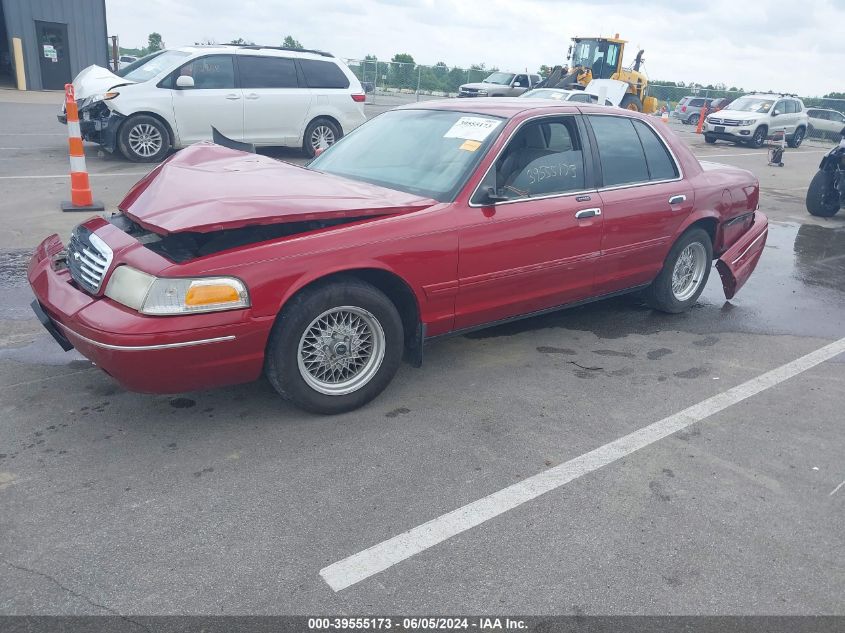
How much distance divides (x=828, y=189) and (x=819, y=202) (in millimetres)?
218

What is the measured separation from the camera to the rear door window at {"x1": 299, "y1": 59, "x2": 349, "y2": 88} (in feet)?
39.8

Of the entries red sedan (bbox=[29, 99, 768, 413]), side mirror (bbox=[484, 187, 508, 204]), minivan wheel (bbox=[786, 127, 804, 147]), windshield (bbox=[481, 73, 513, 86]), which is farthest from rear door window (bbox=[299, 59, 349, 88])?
minivan wheel (bbox=[786, 127, 804, 147])

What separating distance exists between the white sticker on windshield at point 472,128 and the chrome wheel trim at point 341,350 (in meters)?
1.39

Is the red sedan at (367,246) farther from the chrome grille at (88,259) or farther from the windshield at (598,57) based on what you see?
the windshield at (598,57)

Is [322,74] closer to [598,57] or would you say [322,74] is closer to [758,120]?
[758,120]

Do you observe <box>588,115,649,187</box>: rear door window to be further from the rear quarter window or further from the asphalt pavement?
the asphalt pavement

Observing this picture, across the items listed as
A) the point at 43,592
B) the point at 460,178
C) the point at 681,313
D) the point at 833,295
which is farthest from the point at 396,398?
the point at 833,295

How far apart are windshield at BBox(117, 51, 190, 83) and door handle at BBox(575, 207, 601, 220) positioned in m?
8.65

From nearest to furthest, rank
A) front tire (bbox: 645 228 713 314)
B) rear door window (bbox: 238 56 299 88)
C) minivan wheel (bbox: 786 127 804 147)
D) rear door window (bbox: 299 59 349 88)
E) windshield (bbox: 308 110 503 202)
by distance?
windshield (bbox: 308 110 503 202) < front tire (bbox: 645 228 713 314) < rear door window (bbox: 238 56 299 88) < rear door window (bbox: 299 59 349 88) < minivan wheel (bbox: 786 127 804 147)

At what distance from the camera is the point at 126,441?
3434 millimetres

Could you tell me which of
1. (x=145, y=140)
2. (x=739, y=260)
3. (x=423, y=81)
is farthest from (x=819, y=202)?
(x=423, y=81)

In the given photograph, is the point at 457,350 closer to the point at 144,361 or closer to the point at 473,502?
the point at 473,502

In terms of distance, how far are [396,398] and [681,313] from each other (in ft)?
9.52

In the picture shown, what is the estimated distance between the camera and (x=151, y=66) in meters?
11.3
